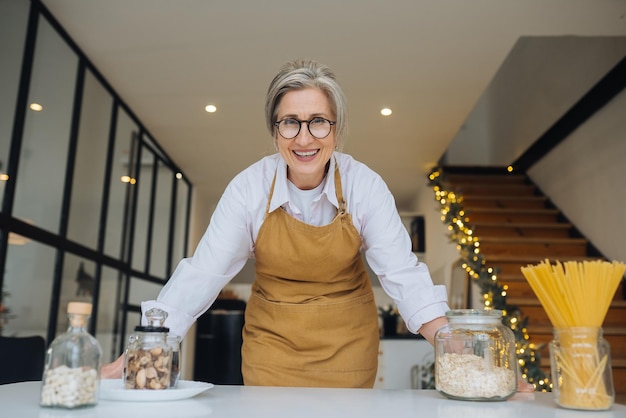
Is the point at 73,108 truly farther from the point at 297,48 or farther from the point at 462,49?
the point at 462,49

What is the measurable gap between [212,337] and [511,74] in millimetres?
4874

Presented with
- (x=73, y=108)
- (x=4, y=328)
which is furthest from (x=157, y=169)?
(x=4, y=328)

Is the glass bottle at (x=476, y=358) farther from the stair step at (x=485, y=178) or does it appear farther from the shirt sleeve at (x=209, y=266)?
the stair step at (x=485, y=178)

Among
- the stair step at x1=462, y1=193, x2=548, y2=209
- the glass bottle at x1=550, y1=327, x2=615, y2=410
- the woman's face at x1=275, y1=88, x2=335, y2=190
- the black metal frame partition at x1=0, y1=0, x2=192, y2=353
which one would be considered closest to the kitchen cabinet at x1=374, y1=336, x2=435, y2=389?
the stair step at x1=462, y1=193, x2=548, y2=209

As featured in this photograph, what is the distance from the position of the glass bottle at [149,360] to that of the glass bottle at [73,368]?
0.10m

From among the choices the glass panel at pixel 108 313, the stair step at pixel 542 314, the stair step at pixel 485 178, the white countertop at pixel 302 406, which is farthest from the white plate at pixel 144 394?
the stair step at pixel 485 178

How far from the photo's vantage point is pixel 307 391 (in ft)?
3.43

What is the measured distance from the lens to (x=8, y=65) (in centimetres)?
286

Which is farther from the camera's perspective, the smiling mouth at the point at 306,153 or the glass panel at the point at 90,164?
the glass panel at the point at 90,164

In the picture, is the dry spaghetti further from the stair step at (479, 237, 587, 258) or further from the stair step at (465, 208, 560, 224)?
the stair step at (465, 208, 560, 224)

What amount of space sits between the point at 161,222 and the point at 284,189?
456 cm

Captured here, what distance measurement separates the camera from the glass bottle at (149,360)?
0.93 m

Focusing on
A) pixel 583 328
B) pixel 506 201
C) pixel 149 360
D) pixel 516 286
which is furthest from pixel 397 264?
pixel 506 201

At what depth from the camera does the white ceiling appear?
3.21 m
